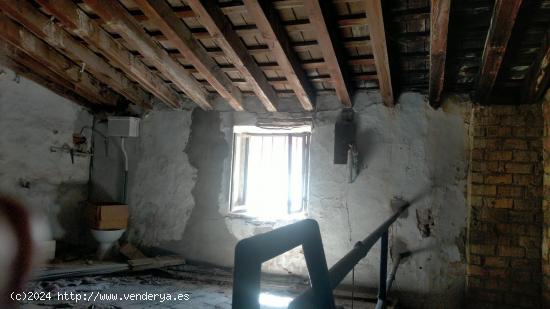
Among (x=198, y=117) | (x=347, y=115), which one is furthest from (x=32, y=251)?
(x=347, y=115)

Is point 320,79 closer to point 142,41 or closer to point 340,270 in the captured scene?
point 142,41

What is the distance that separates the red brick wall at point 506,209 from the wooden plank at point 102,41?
341cm

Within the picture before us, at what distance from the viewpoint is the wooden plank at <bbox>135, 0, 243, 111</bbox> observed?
2744mm

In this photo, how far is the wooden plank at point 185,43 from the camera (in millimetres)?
2744

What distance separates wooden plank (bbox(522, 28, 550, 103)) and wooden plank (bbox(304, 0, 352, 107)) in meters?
1.49

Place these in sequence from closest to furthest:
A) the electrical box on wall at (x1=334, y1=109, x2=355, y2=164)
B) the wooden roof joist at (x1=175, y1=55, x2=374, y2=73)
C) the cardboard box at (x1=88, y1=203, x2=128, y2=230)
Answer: the wooden roof joist at (x1=175, y1=55, x2=374, y2=73)
the electrical box on wall at (x1=334, y1=109, x2=355, y2=164)
the cardboard box at (x1=88, y1=203, x2=128, y2=230)

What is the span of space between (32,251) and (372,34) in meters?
4.28

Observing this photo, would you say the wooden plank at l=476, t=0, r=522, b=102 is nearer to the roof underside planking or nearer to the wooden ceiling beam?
the roof underside planking

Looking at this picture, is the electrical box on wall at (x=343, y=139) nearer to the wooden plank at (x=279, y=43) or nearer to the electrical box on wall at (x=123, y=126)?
the wooden plank at (x=279, y=43)

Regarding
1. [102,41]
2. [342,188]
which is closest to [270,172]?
[342,188]

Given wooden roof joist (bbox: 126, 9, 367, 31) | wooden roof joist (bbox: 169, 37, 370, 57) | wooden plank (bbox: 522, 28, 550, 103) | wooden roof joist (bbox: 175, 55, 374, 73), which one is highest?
wooden roof joist (bbox: 126, 9, 367, 31)

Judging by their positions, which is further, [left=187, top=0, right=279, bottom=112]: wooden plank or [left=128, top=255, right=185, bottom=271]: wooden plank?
[left=128, top=255, right=185, bottom=271]: wooden plank

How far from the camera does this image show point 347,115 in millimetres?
3926

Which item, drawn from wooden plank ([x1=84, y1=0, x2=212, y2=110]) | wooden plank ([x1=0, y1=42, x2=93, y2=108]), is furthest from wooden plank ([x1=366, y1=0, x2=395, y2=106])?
wooden plank ([x1=0, y1=42, x2=93, y2=108])
